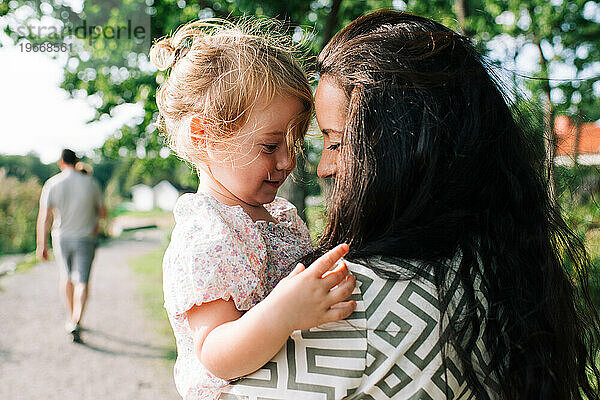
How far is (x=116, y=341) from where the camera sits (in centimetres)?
639

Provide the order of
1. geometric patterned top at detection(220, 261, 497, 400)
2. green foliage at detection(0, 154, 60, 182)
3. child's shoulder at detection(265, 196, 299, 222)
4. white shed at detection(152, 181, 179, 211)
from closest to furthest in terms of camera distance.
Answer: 1. geometric patterned top at detection(220, 261, 497, 400)
2. child's shoulder at detection(265, 196, 299, 222)
3. green foliage at detection(0, 154, 60, 182)
4. white shed at detection(152, 181, 179, 211)

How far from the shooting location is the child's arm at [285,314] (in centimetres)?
Result: 117

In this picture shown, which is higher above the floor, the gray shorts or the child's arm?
the child's arm

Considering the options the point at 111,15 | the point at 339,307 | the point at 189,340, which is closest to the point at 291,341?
the point at 339,307

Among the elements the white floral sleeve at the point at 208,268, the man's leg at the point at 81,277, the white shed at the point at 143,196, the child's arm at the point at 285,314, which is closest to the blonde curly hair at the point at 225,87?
the white floral sleeve at the point at 208,268

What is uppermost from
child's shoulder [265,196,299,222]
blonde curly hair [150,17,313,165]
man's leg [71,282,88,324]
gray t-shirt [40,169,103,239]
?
blonde curly hair [150,17,313,165]

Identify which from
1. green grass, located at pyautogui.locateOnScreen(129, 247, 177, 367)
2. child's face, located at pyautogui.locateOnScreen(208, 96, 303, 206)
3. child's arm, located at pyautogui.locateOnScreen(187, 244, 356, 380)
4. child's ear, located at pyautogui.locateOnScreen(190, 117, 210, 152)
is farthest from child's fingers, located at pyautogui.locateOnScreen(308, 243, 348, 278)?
green grass, located at pyautogui.locateOnScreen(129, 247, 177, 367)

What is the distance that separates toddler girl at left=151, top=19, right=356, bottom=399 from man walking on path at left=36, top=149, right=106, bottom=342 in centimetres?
469

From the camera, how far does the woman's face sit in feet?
4.61

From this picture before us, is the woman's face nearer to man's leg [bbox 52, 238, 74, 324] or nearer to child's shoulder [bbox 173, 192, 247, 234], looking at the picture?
child's shoulder [bbox 173, 192, 247, 234]

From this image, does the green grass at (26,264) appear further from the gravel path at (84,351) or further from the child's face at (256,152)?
the child's face at (256,152)

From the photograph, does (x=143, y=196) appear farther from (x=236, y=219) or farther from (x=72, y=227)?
(x=236, y=219)

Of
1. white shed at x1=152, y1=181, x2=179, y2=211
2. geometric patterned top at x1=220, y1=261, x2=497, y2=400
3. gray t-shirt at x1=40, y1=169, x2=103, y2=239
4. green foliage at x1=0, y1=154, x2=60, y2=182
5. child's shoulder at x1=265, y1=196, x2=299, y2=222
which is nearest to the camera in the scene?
geometric patterned top at x1=220, y1=261, x2=497, y2=400

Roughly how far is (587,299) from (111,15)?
18.6 ft
